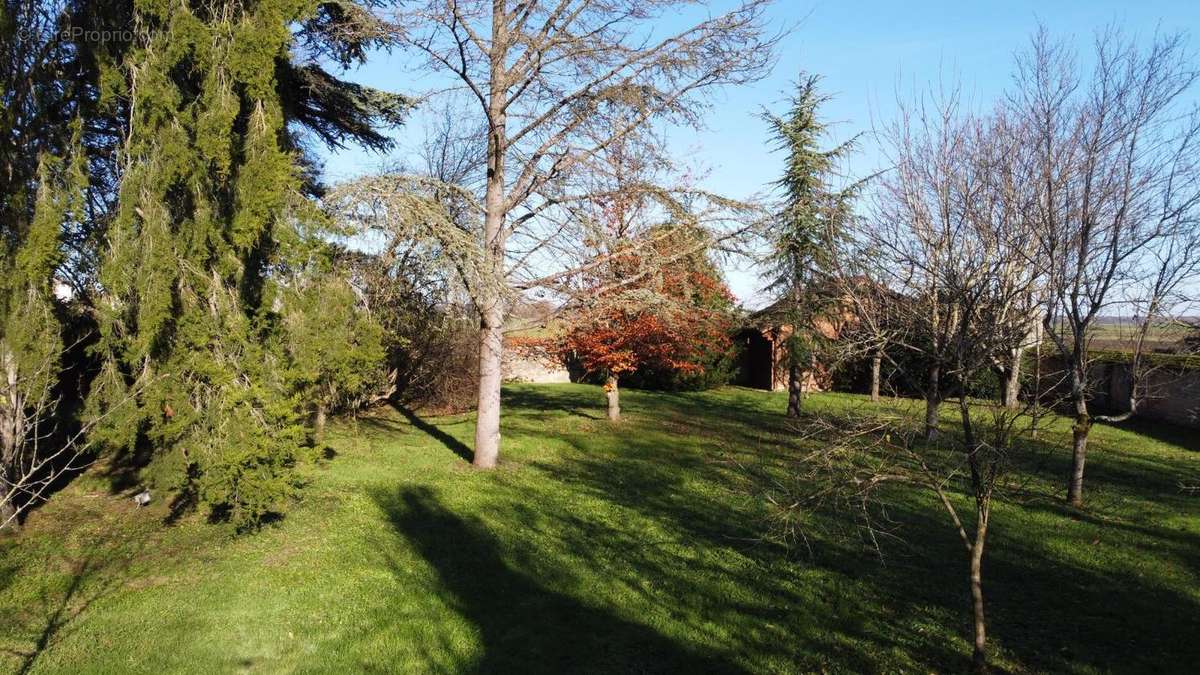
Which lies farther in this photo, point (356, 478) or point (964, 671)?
point (356, 478)

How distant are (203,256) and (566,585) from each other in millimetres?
5829

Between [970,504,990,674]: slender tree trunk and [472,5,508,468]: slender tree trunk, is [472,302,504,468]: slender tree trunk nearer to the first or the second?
[472,5,508,468]: slender tree trunk

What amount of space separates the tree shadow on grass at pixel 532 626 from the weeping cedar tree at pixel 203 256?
2.33 metres

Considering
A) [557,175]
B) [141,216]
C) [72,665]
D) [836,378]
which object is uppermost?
[557,175]

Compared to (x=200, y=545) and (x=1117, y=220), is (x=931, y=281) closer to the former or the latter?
(x=1117, y=220)

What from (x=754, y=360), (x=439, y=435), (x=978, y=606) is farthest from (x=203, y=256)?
(x=754, y=360)

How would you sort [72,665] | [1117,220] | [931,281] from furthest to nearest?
[1117,220] → [931,281] → [72,665]

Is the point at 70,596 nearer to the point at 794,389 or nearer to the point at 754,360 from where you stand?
the point at 794,389

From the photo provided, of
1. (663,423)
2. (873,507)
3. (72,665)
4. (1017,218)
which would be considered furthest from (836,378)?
(72,665)

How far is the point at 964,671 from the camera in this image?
5.77 meters

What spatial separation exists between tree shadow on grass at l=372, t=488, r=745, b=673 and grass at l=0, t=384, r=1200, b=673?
0.09 ft

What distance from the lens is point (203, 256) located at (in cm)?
895

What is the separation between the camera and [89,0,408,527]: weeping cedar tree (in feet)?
28.1

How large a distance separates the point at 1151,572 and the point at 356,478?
10673 millimetres
